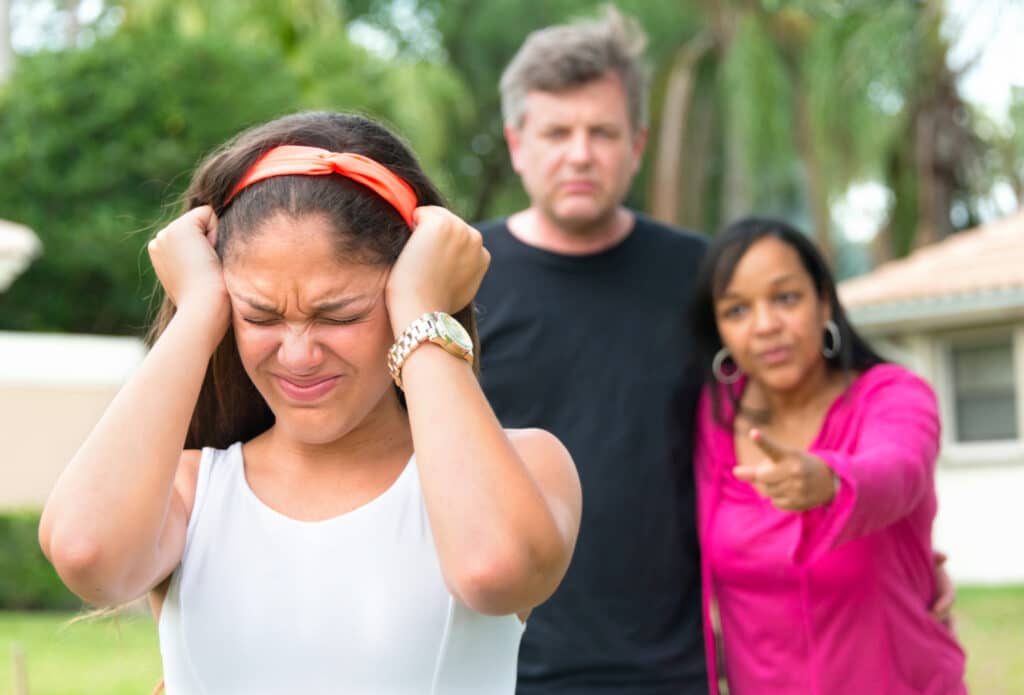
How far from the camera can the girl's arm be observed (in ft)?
6.69

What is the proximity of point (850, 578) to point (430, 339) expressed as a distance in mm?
1438

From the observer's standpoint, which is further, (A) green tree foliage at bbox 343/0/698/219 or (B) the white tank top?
(A) green tree foliage at bbox 343/0/698/219

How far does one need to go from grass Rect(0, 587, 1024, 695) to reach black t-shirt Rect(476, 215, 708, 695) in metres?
4.53

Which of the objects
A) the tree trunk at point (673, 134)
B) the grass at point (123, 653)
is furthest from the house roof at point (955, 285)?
the tree trunk at point (673, 134)

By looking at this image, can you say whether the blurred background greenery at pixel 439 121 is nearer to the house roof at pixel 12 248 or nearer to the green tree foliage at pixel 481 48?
the green tree foliage at pixel 481 48

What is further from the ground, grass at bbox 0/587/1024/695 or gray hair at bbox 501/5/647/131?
gray hair at bbox 501/5/647/131

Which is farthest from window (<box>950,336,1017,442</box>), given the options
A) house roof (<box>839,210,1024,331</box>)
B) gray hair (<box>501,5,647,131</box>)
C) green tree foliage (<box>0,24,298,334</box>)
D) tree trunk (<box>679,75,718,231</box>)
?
gray hair (<box>501,5,647,131</box>)

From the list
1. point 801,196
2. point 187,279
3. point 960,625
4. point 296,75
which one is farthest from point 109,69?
point 187,279

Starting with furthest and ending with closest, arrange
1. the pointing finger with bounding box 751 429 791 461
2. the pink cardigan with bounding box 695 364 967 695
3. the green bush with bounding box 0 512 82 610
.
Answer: the green bush with bounding box 0 512 82 610, the pink cardigan with bounding box 695 364 967 695, the pointing finger with bounding box 751 429 791 461

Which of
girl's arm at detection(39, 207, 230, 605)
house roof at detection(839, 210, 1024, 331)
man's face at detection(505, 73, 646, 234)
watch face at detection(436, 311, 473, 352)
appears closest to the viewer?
girl's arm at detection(39, 207, 230, 605)

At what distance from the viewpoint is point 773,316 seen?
3531mm

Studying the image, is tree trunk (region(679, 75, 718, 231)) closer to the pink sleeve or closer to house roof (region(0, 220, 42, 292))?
house roof (region(0, 220, 42, 292))

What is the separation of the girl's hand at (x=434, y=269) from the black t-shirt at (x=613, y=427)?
1.39 meters

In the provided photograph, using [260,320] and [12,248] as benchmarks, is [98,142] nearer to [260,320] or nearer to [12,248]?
[12,248]
